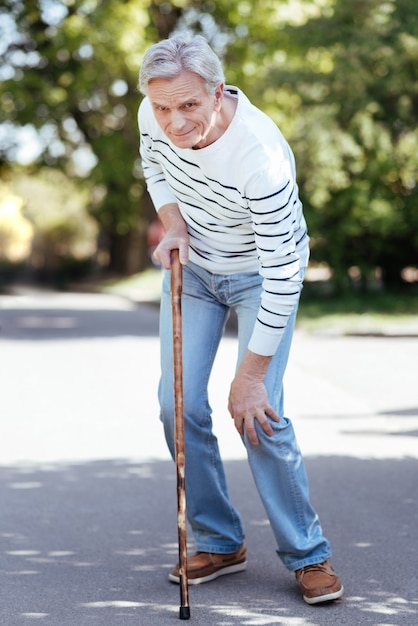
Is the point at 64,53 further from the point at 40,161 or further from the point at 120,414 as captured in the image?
the point at 120,414

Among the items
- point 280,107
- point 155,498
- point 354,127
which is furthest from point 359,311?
point 155,498

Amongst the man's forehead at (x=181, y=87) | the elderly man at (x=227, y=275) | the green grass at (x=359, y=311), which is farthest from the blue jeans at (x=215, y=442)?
the green grass at (x=359, y=311)

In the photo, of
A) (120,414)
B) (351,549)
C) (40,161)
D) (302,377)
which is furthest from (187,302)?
(40,161)

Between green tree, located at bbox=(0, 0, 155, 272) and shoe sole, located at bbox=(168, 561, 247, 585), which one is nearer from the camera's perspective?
shoe sole, located at bbox=(168, 561, 247, 585)

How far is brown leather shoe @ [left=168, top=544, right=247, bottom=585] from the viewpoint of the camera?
4.14 m

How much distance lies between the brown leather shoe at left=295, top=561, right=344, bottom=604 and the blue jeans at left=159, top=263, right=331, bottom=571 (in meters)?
0.03

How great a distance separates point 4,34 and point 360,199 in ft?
45.7

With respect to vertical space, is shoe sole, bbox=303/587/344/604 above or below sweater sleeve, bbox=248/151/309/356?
below

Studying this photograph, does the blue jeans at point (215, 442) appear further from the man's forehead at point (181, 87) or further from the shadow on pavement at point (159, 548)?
the man's forehead at point (181, 87)

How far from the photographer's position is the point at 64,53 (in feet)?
98.1

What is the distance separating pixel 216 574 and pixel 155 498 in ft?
4.54

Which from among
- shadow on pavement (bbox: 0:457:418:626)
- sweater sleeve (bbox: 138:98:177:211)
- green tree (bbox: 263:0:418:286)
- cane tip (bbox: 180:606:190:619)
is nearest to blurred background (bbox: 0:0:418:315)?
green tree (bbox: 263:0:418:286)

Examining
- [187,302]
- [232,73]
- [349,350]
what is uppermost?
[232,73]

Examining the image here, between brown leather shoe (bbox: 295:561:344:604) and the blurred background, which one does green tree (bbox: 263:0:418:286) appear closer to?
the blurred background
